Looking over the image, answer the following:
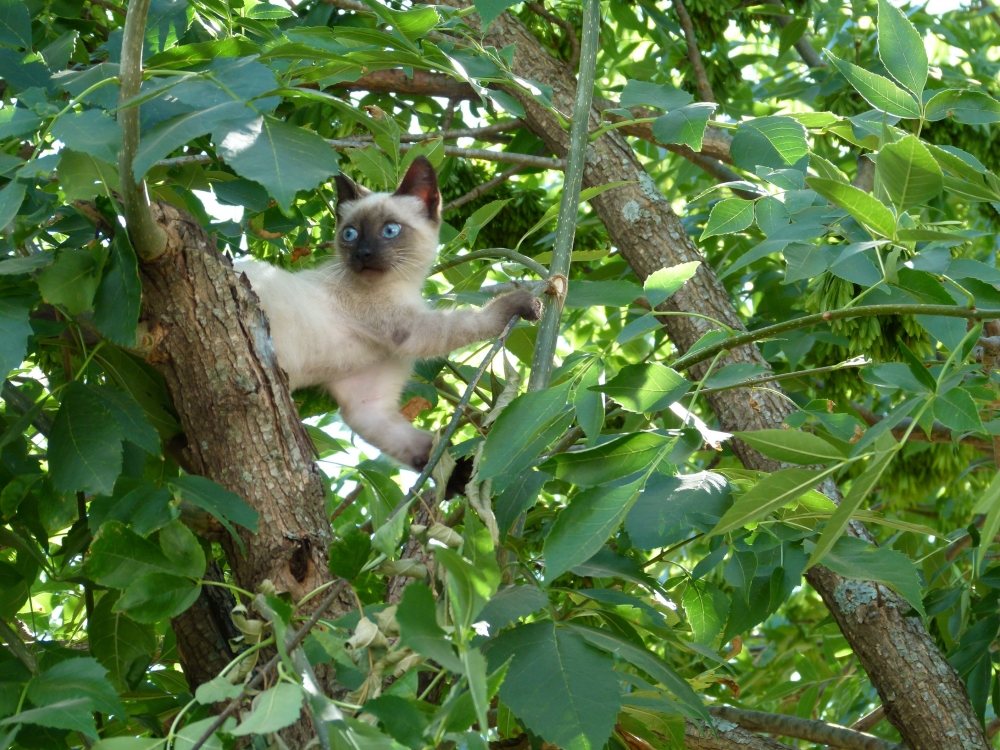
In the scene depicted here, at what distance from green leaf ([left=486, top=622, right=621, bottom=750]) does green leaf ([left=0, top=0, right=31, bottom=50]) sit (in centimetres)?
155

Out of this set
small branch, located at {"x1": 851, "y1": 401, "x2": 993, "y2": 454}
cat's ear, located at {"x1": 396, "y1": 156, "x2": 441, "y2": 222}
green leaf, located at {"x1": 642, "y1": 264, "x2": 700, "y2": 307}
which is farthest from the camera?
small branch, located at {"x1": 851, "y1": 401, "x2": 993, "y2": 454}

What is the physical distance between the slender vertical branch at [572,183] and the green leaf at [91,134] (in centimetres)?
87

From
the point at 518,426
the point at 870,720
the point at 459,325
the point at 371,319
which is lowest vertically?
the point at 870,720

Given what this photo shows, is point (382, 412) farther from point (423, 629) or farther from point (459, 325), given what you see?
point (423, 629)

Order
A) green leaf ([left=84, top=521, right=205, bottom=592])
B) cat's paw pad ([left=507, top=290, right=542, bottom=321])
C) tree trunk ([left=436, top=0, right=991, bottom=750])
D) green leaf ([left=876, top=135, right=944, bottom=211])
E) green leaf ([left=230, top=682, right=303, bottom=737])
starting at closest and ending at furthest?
green leaf ([left=230, top=682, right=303, bottom=737]), green leaf ([left=876, top=135, right=944, bottom=211]), green leaf ([left=84, top=521, right=205, bottom=592]), cat's paw pad ([left=507, top=290, right=542, bottom=321]), tree trunk ([left=436, top=0, right=991, bottom=750])

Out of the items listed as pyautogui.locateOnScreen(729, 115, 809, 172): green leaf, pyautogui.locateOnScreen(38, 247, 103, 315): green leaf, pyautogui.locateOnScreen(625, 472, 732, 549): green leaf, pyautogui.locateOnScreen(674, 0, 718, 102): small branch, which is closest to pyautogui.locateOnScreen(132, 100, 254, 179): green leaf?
pyautogui.locateOnScreen(38, 247, 103, 315): green leaf

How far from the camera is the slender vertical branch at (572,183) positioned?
2.00 m

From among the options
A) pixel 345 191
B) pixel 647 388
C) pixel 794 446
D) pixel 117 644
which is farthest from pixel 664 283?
pixel 345 191

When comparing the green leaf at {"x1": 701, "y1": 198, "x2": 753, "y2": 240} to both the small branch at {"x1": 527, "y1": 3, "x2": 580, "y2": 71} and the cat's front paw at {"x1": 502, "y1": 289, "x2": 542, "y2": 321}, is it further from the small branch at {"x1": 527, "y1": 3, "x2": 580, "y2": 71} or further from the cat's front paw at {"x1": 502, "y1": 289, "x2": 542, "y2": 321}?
the small branch at {"x1": 527, "y1": 3, "x2": 580, "y2": 71}

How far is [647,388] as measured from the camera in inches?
64.1

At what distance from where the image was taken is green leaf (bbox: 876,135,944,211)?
1.50m

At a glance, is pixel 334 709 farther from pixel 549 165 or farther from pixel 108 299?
pixel 549 165

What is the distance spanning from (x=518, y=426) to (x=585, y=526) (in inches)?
8.7

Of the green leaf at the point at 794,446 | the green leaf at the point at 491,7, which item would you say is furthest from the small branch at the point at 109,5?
the green leaf at the point at 794,446
